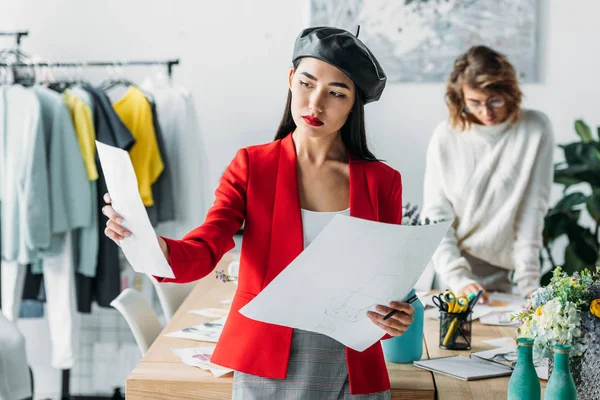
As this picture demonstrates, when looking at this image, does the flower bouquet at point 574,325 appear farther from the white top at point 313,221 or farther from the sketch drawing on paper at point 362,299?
the white top at point 313,221

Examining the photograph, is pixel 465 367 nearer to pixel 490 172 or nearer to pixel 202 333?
pixel 202 333

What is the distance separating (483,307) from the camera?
2.35 meters

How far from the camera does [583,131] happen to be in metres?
3.42

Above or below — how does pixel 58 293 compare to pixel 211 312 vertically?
below

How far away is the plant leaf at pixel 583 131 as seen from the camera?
342cm

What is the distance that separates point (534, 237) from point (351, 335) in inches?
53.0

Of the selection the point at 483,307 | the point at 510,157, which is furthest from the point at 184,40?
the point at 483,307

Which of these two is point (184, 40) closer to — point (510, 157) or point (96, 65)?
point (96, 65)

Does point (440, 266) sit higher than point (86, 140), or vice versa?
point (86, 140)

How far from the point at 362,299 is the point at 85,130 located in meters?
2.21

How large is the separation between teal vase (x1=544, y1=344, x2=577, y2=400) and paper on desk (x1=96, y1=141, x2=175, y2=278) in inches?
25.7

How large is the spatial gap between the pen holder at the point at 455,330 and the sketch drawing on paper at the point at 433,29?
1.96 m

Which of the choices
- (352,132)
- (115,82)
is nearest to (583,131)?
(115,82)

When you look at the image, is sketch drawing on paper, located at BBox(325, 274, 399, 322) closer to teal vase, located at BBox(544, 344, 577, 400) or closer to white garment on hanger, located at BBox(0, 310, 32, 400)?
teal vase, located at BBox(544, 344, 577, 400)
